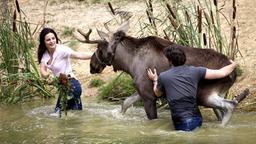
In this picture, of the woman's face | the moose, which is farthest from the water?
the woman's face

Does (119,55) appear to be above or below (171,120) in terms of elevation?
above

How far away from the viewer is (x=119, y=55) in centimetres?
934

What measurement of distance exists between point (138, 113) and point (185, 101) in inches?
70.8

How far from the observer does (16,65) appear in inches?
444

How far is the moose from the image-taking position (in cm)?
839

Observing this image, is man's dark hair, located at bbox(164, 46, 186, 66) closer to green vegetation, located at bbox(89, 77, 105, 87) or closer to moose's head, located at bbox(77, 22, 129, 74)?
moose's head, located at bbox(77, 22, 129, 74)

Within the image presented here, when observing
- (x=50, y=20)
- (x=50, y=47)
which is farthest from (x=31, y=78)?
(x=50, y=20)

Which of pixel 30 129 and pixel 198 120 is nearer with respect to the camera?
pixel 198 120

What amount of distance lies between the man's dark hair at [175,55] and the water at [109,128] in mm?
922

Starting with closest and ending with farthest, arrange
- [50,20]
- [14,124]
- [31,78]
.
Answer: [14,124] < [31,78] < [50,20]

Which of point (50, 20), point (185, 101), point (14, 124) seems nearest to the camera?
point (185, 101)

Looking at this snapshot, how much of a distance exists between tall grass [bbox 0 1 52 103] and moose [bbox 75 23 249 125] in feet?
6.23

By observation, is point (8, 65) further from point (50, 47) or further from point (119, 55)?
point (119, 55)

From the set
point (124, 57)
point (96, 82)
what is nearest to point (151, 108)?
point (124, 57)
